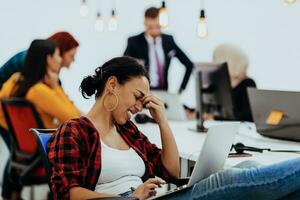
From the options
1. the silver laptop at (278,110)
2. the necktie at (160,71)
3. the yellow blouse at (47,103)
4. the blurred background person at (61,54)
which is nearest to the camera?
the silver laptop at (278,110)

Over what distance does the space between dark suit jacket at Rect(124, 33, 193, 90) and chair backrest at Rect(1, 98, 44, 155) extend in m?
2.03

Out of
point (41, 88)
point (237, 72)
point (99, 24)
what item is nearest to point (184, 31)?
point (99, 24)

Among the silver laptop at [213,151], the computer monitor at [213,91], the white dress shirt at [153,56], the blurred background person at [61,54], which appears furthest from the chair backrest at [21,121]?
the white dress shirt at [153,56]

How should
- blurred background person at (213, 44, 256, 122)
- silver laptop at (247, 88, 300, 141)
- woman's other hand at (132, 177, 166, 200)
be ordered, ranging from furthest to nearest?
blurred background person at (213, 44, 256, 122) → silver laptop at (247, 88, 300, 141) → woman's other hand at (132, 177, 166, 200)

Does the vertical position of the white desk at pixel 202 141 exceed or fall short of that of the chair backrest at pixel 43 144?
it falls short

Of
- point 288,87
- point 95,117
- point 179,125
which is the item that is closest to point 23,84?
point 179,125

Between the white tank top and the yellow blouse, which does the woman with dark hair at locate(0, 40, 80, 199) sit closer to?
the yellow blouse

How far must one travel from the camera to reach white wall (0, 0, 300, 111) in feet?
16.8

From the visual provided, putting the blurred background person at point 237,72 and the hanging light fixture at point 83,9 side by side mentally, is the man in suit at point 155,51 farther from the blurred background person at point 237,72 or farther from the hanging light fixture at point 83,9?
the blurred background person at point 237,72

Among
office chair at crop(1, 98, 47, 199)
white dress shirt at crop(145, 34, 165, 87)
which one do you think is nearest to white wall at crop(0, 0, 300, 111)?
white dress shirt at crop(145, 34, 165, 87)

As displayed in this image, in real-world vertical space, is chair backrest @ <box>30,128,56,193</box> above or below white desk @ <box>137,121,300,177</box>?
above

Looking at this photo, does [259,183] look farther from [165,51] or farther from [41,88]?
[165,51]

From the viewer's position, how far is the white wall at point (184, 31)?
5.11m

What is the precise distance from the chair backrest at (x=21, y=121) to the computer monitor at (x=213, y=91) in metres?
1.04
